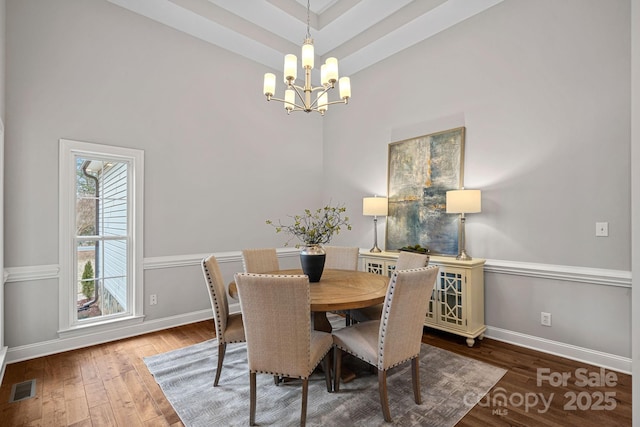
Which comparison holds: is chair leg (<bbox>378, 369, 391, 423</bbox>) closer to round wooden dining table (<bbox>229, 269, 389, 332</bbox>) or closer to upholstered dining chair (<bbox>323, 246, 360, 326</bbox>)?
round wooden dining table (<bbox>229, 269, 389, 332</bbox>)

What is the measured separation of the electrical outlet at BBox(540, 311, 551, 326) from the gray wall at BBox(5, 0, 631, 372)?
38 mm

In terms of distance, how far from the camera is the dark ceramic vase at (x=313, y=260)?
2566 mm

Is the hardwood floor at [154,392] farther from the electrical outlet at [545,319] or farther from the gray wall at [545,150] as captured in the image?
the gray wall at [545,150]

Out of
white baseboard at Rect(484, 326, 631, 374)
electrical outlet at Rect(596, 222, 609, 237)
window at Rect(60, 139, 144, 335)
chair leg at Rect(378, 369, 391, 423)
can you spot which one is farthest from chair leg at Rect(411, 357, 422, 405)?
window at Rect(60, 139, 144, 335)

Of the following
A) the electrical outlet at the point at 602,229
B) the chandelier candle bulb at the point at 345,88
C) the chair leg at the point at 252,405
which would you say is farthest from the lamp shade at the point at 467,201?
the chair leg at the point at 252,405

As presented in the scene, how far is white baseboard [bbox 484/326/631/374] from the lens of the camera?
2.52m

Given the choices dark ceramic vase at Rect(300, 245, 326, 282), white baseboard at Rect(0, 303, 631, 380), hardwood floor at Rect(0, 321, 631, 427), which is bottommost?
hardwood floor at Rect(0, 321, 631, 427)

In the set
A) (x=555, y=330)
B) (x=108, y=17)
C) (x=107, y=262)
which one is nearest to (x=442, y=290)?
(x=555, y=330)

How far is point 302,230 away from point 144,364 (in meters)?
1.80

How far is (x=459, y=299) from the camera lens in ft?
10.2

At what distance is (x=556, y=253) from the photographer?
286 cm

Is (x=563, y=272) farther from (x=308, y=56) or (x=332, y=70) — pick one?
(x=308, y=56)

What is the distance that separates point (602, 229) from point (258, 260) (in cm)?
311

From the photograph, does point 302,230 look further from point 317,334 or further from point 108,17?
point 108,17
